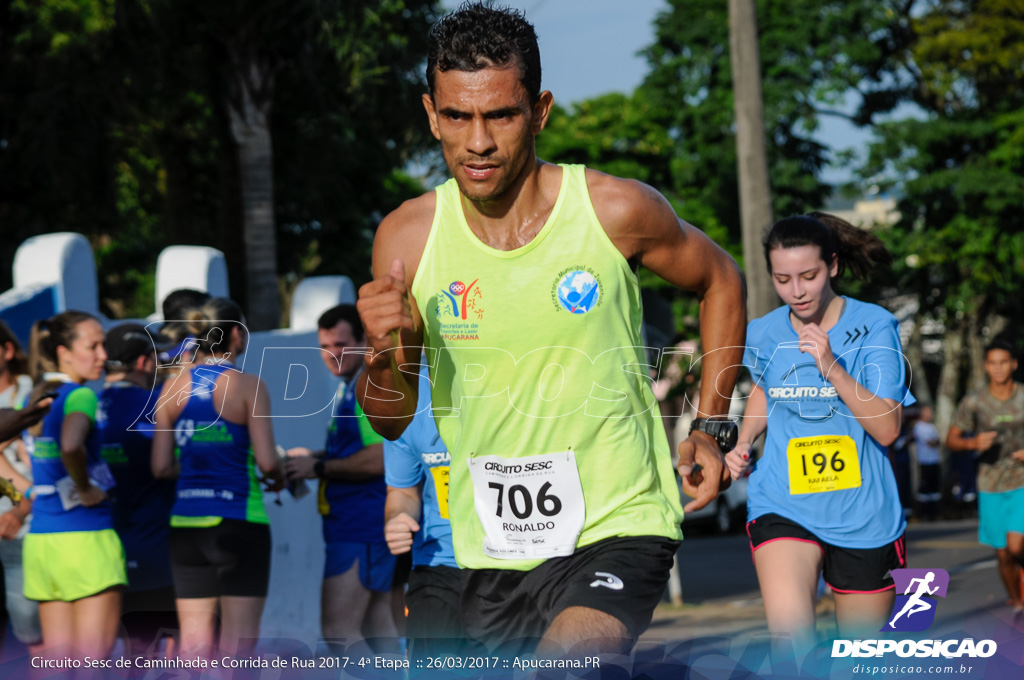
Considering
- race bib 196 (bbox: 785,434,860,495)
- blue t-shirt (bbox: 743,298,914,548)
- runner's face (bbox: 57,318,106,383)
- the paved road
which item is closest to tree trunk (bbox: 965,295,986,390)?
the paved road

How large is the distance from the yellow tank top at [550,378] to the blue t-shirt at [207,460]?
284 centimetres

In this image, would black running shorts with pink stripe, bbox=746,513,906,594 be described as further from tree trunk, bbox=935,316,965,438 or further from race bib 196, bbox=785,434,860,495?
tree trunk, bbox=935,316,965,438

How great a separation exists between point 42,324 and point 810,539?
164 inches

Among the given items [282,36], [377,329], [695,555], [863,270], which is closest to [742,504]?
[695,555]

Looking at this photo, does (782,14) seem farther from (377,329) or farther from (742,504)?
(377,329)

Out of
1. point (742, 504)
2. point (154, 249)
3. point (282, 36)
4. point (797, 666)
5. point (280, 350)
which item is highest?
point (282, 36)

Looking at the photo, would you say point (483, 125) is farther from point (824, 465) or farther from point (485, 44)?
point (824, 465)

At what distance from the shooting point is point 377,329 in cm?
296

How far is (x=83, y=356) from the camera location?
598cm

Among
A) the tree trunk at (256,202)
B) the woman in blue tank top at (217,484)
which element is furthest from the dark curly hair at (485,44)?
the tree trunk at (256,202)

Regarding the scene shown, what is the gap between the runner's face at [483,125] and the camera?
322 cm

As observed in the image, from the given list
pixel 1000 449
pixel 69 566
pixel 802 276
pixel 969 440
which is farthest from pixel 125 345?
pixel 1000 449

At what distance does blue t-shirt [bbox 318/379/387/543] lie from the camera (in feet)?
21.3

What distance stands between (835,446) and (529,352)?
213cm
